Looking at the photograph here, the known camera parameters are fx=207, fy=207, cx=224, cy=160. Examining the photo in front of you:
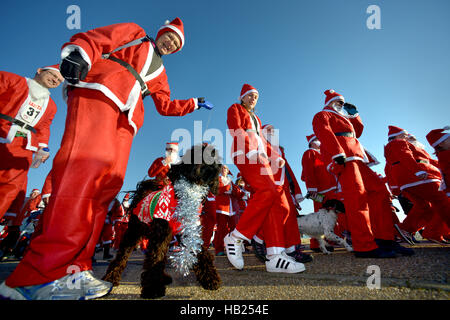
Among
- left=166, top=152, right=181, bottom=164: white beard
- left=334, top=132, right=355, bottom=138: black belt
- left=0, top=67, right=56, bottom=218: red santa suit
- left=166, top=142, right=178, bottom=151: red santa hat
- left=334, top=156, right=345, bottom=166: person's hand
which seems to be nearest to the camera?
left=0, top=67, right=56, bottom=218: red santa suit

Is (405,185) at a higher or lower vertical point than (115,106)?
lower

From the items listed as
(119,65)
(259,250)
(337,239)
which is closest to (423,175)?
(337,239)

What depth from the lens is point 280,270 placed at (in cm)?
243

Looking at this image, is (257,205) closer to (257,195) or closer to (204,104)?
(257,195)

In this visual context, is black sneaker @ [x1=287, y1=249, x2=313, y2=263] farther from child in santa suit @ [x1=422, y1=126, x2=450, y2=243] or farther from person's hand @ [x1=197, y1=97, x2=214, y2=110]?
child in santa suit @ [x1=422, y1=126, x2=450, y2=243]

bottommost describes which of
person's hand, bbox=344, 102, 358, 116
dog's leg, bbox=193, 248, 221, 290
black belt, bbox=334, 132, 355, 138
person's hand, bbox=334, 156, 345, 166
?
dog's leg, bbox=193, 248, 221, 290

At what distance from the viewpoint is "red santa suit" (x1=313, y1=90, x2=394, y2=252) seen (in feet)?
9.50

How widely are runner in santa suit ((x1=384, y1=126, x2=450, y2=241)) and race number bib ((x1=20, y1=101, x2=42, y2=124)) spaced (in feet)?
21.7

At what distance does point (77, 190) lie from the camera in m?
1.45

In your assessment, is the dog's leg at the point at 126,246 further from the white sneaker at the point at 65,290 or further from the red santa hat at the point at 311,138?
the red santa hat at the point at 311,138

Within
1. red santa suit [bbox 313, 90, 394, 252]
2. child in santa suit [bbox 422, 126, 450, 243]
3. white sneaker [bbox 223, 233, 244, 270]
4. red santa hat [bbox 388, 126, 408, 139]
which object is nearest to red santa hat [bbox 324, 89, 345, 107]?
red santa suit [bbox 313, 90, 394, 252]
